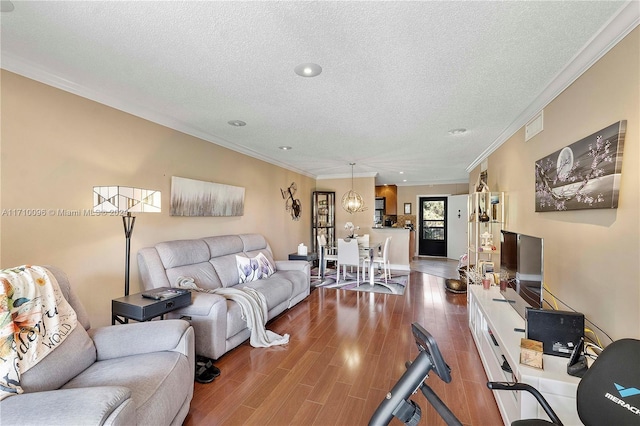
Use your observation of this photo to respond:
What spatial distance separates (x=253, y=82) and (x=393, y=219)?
24.3 ft

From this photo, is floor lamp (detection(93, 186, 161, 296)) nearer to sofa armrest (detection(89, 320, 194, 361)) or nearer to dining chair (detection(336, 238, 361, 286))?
sofa armrest (detection(89, 320, 194, 361))

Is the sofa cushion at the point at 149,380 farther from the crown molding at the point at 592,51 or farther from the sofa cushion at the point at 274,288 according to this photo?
the crown molding at the point at 592,51

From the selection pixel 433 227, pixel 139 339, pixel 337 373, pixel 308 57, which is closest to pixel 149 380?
pixel 139 339

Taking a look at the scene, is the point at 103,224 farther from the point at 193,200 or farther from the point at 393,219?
the point at 393,219

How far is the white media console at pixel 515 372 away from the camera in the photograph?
4.47 feet

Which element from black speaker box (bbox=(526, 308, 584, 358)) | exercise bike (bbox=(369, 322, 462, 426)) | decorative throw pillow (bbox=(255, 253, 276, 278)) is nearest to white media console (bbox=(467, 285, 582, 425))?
black speaker box (bbox=(526, 308, 584, 358))

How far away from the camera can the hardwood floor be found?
6.09ft

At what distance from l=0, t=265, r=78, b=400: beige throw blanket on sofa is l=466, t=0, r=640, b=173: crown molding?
3.41m

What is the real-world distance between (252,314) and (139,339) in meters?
1.19

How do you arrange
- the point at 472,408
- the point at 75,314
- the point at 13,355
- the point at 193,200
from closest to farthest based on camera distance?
1. the point at 13,355
2. the point at 75,314
3. the point at 472,408
4. the point at 193,200

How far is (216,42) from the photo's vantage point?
174 centimetres

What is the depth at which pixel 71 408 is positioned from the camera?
103cm

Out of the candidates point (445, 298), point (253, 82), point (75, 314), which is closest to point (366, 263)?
point (445, 298)

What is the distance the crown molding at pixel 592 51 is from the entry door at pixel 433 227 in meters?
6.12
